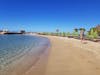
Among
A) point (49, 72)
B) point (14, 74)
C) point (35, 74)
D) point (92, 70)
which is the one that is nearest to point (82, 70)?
point (92, 70)

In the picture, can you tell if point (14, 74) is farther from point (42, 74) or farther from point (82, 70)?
point (82, 70)

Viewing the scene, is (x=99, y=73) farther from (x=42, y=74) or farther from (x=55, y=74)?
(x=42, y=74)

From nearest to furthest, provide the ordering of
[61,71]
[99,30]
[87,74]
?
[87,74]
[61,71]
[99,30]

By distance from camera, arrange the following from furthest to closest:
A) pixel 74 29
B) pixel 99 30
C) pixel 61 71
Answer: pixel 74 29 → pixel 99 30 → pixel 61 71

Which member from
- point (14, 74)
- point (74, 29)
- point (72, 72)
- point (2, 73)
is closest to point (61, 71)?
point (72, 72)

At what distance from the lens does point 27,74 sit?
31.7 feet

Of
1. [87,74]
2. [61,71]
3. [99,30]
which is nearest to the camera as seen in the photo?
[87,74]

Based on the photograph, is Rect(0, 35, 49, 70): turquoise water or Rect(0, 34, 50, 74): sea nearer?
Rect(0, 34, 50, 74): sea

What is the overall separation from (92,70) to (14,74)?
15.2 feet

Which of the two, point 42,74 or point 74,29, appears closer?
point 42,74

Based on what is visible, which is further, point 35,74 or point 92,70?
point 92,70

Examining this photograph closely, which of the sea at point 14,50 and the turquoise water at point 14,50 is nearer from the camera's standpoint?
the sea at point 14,50

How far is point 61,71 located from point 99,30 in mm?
62908

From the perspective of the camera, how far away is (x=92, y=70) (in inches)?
410
